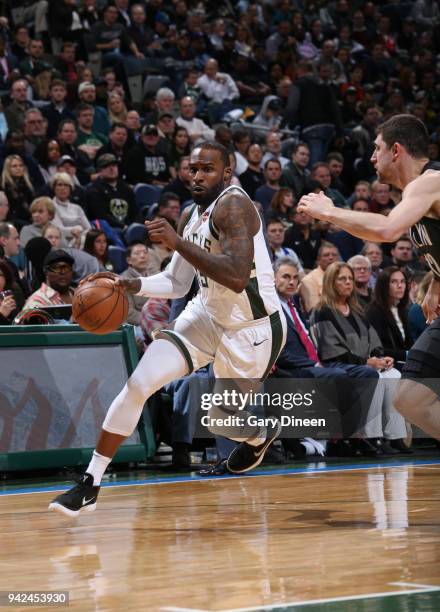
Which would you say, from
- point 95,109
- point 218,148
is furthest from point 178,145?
point 218,148

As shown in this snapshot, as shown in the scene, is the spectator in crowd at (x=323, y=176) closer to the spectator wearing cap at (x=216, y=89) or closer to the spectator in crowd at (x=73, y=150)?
the spectator wearing cap at (x=216, y=89)

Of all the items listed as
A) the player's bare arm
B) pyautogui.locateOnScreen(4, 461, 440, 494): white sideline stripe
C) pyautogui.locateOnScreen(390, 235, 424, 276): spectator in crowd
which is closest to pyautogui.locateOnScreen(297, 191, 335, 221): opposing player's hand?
the player's bare arm

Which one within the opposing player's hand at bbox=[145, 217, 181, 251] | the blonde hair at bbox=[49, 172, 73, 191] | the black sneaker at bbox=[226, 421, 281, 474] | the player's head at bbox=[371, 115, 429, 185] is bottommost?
the black sneaker at bbox=[226, 421, 281, 474]

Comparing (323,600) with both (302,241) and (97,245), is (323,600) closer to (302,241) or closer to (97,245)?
(97,245)

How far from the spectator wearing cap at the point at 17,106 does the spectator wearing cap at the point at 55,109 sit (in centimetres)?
32

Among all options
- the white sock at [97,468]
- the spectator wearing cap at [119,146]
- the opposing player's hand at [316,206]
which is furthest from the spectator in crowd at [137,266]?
the opposing player's hand at [316,206]

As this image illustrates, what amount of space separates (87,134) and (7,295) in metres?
5.14

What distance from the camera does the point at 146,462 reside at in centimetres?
939

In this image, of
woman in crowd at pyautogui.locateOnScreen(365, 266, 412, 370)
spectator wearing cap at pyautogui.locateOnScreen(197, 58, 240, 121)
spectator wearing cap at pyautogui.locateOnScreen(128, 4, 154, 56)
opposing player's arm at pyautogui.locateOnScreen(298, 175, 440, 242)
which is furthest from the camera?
spectator wearing cap at pyautogui.locateOnScreen(128, 4, 154, 56)

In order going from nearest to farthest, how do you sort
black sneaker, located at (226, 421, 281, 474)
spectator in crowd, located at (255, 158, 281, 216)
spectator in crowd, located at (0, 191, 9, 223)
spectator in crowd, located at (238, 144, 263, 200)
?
black sneaker, located at (226, 421, 281, 474) → spectator in crowd, located at (0, 191, 9, 223) → spectator in crowd, located at (255, 158, 281, 216) → spectator in crowd, located at (238, 144, 263, 200)

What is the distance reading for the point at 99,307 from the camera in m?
5.98

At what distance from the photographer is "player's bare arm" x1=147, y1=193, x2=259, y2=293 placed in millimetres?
5668

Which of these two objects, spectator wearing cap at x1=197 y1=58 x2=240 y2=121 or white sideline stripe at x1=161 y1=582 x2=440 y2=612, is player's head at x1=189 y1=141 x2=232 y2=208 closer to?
white sideline stripe at x1=161 y1=582 x2=440 y2=612

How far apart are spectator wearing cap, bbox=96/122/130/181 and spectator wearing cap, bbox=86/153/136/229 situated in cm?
88
